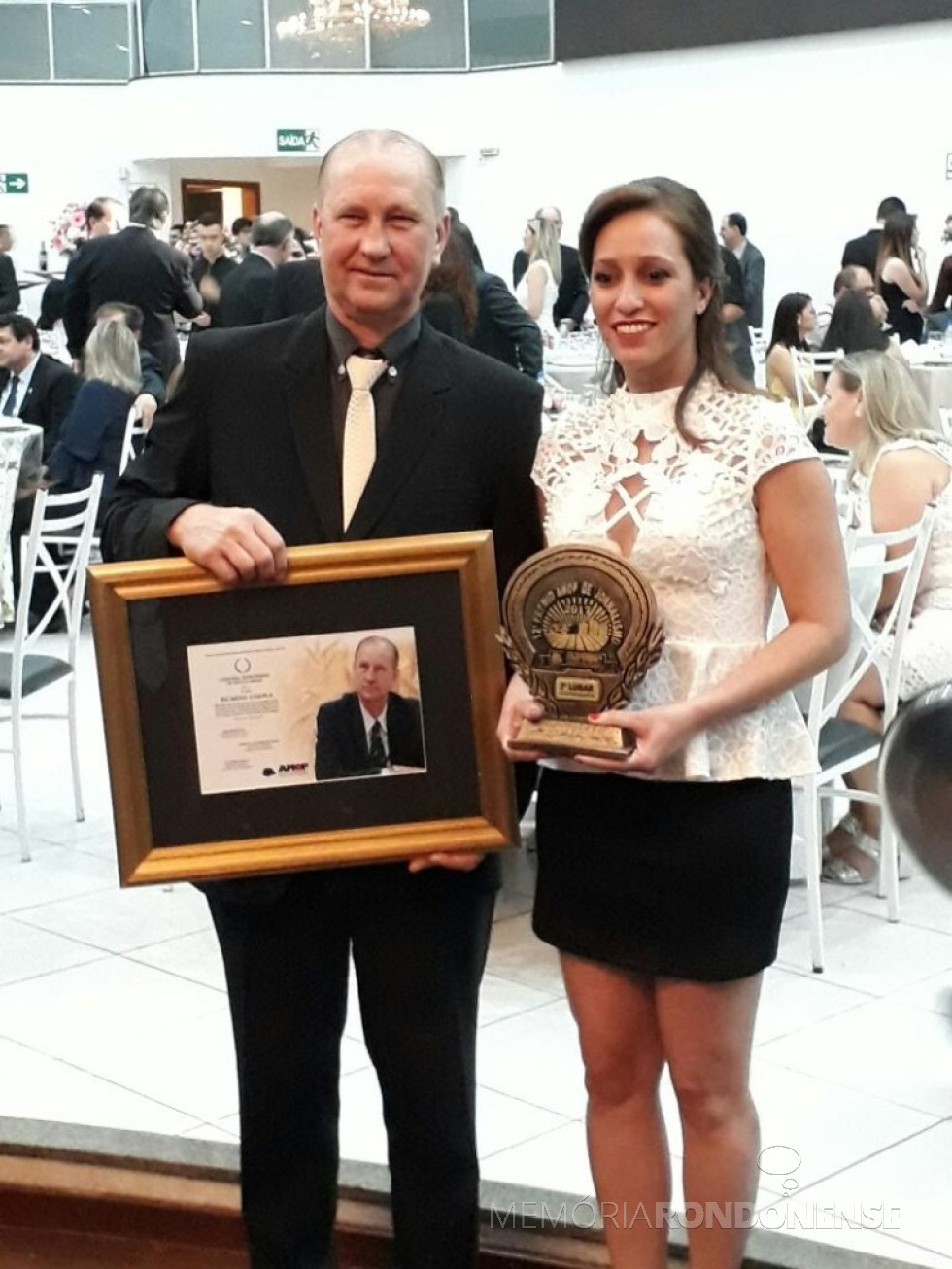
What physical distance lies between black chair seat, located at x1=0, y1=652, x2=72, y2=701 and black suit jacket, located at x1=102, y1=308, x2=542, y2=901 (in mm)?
2713

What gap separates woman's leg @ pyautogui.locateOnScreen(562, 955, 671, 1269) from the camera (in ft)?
6.58

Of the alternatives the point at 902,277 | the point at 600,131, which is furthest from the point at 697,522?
the point at 600,131

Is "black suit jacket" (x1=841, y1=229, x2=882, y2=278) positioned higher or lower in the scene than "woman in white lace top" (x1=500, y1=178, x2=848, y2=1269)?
higher

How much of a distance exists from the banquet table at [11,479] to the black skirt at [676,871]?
317 cm

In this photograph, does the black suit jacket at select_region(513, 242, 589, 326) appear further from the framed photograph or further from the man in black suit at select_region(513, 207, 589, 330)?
the framed photograph

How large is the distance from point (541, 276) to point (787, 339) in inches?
52.4

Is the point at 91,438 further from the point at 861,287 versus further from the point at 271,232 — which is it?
the point at 861,287

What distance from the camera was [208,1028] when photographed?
3514 mm

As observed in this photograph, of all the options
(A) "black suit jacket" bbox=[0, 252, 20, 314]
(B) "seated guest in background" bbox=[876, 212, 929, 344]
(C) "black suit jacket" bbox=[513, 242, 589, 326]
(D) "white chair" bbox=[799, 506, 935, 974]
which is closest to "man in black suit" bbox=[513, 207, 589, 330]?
(C) "black suit jacket" bbox=[513, 242, 589, 326]

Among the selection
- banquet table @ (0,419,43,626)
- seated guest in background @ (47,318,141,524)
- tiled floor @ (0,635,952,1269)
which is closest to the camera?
tiled floor @ (0,635,952,1269)

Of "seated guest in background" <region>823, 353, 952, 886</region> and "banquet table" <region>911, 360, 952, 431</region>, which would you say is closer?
"seated guest in background" <region>823, 353, 952, 886</region>

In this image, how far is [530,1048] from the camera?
3422 mm

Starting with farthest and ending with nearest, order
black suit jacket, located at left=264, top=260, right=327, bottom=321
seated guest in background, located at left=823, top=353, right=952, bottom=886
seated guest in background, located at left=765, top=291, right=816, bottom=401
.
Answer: seated guest in background, located at left=765, top=291, right=816, bottom=401
black suit jacket, located at left=264, top=260, right=327, bottom=321
seated guest in background, located at left=823, top=353, right=952, bottom=886

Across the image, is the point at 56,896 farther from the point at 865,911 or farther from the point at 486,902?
the point at 486,902
